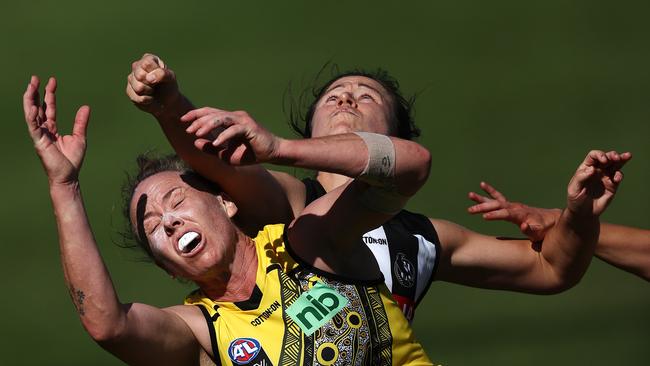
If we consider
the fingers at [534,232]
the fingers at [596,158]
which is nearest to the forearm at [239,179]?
the fingers at [534,232]

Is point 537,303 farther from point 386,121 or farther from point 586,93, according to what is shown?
point 386,121

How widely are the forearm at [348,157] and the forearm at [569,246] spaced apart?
73cm

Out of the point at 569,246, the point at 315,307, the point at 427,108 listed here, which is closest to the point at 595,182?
the point at 569,246

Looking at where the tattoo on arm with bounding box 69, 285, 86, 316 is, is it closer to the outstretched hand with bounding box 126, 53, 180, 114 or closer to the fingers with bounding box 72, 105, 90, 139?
the fingers with bounding box 72, 105, 90, 139

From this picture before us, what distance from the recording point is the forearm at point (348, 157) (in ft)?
8.70

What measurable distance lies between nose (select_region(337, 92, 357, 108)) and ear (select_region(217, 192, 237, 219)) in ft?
2.33

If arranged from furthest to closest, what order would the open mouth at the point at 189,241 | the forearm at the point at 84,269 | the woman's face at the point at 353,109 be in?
1. the woman's face at the point at 353,109
2. the open mouth at the point at 189,241
3. the forearm at the point at 84,269

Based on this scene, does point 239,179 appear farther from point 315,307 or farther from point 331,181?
point 331,181

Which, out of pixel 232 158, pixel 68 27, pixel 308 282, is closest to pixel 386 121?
pixel 308 282

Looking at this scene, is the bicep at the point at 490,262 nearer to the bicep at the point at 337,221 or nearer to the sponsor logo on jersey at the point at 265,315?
the bicep at the point at 337,221

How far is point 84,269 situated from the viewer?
267 cm

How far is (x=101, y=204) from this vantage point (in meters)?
5.04

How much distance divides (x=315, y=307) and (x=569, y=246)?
3.06 ft

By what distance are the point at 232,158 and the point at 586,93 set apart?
3.30 metres
